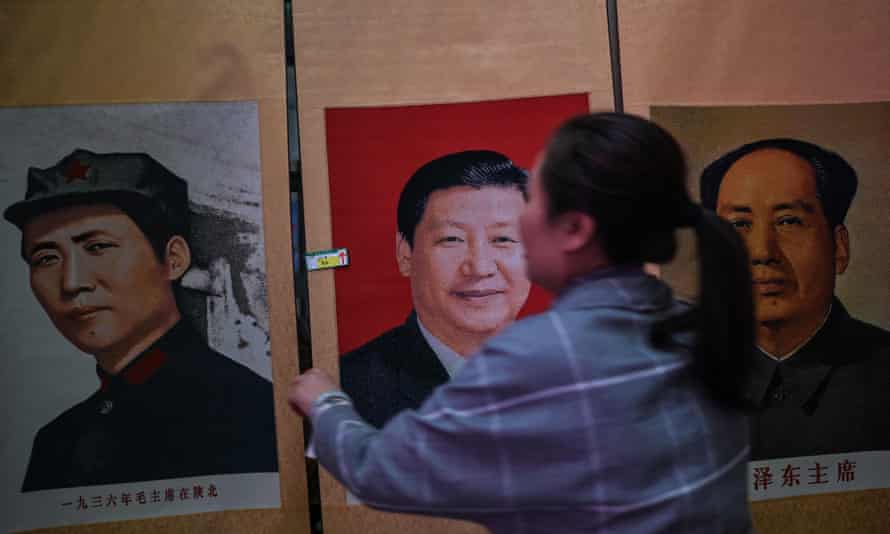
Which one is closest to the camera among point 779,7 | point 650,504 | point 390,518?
point 650,504

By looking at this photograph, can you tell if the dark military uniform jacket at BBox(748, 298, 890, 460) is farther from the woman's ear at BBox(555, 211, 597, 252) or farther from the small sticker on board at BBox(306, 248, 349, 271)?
the woman's ear at BBox(555, 211, 597, 252)

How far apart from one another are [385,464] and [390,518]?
1.57 meters

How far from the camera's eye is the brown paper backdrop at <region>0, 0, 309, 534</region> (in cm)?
247

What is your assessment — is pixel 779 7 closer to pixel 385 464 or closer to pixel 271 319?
pixel 271 319

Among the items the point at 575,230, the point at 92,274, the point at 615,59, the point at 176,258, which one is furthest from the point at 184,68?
the point at 575,230

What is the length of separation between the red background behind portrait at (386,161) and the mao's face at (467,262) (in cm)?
6

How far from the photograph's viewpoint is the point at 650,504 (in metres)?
0.94

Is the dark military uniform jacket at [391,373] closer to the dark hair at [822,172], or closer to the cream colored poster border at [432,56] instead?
the cream colored poster border at [432,56]

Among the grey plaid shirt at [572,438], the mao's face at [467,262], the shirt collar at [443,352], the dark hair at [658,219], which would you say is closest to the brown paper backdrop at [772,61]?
the mao's face at [467,262]

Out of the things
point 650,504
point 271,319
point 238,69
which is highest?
point 238,69

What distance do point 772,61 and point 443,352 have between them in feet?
4.81

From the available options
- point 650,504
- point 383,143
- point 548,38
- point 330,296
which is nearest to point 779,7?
point 548,38

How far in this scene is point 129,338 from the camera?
97.7 inches

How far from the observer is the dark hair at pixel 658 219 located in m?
0.96
